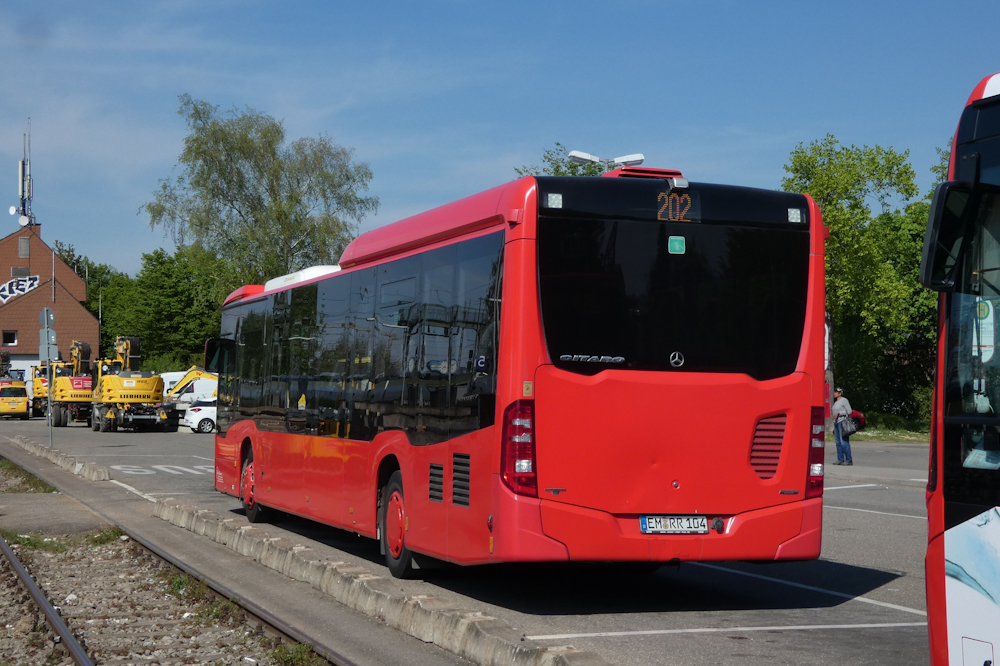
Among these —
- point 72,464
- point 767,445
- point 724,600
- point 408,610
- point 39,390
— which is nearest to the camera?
point 408,610

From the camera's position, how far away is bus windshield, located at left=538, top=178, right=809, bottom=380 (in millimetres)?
8586

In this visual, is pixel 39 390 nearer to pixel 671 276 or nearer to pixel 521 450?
pixel 521 450

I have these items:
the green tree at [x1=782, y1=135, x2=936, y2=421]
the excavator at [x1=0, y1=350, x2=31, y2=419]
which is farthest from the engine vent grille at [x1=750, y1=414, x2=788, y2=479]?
the excavator at [x1=0, y1=350, x2=31, y2=419]

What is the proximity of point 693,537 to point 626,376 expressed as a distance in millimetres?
1227

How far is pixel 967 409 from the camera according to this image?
5094mm

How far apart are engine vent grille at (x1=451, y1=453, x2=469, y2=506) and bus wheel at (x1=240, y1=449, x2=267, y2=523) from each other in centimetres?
665

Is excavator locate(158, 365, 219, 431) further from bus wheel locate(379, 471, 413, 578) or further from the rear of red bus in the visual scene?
the rear of red bus

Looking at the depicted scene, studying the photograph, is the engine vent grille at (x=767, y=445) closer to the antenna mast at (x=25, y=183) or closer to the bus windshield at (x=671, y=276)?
the bus windshield at (x=671, y=276)

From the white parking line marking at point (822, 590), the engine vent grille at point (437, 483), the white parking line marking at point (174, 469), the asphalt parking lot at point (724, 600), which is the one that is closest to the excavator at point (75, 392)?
the white parking line marking at point (174, 469)

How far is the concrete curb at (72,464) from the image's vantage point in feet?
78.7

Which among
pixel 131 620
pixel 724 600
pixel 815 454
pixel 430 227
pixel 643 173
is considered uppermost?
pixel 643 173

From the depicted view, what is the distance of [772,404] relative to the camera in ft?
29.1

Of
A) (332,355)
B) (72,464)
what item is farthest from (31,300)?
(332,355)

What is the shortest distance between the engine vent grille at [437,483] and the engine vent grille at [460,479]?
0.71 ft
